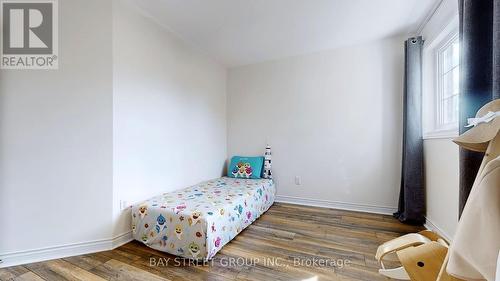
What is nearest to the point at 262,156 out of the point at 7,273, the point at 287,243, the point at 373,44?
the point at 287,243

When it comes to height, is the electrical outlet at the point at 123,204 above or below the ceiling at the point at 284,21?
below

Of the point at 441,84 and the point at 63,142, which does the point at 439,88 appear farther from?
the point at 63,142

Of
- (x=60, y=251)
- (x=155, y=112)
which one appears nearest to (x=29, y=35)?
(x=155, y=112)

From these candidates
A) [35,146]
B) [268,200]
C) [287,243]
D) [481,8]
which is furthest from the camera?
[268,200]

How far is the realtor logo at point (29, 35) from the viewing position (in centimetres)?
169

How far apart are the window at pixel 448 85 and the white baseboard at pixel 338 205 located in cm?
120

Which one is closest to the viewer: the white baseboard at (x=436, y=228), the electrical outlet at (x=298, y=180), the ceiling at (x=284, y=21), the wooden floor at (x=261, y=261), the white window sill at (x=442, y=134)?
the wooden floor at (x=261, y=261)

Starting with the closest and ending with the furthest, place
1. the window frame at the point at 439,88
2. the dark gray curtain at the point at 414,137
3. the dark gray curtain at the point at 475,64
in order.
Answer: the dark gray curtain at the point at 475,64
the window frame at the point at 439,88
the dark gray curtain at the point at 414,137

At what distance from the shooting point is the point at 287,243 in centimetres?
203

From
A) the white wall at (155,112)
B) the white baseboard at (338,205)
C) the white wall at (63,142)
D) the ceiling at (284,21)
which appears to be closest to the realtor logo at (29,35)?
the white wall at (63,142)

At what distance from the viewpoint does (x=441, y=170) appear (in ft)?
6.63

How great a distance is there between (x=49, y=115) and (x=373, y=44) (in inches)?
141

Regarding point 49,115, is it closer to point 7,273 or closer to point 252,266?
point 7,273

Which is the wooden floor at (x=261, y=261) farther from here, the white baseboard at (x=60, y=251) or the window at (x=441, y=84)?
the window at (x=441, y=84)
